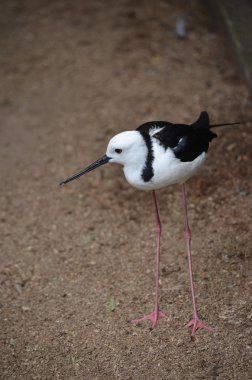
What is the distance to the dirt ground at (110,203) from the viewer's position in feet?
9.61

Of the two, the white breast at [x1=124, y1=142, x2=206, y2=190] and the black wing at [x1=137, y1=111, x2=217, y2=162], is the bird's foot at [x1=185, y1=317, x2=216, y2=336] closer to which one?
the white breast at [x1=124, y1=142, x2=206, y2=190]

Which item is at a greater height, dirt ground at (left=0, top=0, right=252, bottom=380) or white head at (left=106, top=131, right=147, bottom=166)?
white head at (left=106, top=131, right=147, bottom=166)

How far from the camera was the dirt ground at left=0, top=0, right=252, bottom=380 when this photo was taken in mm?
2930

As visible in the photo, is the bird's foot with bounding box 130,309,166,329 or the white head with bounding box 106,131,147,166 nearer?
the white head with bounding box 106,131,147,166

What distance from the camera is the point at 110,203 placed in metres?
4.00

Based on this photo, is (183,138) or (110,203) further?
A: (110,203)

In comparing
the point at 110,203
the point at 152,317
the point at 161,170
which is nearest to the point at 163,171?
the point at 161,170

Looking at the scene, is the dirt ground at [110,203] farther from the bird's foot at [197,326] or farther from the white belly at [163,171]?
the white belly at [163,171]

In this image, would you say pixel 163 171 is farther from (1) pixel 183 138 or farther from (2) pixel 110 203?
(2) pixel 110 203

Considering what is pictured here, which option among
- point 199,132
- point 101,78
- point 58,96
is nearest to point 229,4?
point 101,78

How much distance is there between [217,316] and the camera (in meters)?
3.03

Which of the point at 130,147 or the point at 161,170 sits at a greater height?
the point at 130,147

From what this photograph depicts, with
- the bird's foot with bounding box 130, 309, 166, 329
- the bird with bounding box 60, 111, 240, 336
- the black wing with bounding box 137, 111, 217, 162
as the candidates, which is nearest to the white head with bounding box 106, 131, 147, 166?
the bird with bounding box 60, 111, 240, 336

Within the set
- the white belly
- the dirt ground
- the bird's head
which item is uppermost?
the bird's head
